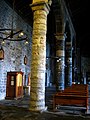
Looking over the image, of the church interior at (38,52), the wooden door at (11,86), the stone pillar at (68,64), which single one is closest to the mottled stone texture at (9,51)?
the church interior at (38,52)

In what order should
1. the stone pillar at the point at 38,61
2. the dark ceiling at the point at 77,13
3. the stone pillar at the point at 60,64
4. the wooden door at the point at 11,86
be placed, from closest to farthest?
the stone pillar at the point at 38,61, the wooden door at the point at 11,86, the stone pillar at the point at 60,64, the dark ceiling at the point at 77,13

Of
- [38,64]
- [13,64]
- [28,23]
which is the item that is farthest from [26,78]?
[38,64]

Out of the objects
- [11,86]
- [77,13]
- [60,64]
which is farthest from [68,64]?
[11,86]

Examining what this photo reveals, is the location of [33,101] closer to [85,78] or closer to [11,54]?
[11,54]

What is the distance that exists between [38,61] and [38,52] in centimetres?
32

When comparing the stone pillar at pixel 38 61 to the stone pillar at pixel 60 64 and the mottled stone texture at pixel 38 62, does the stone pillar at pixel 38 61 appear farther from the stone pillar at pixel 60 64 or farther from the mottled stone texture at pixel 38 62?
the stone pillar at pixel 60 64

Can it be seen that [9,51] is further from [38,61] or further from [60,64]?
[38,61]

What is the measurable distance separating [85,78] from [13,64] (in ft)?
57.2

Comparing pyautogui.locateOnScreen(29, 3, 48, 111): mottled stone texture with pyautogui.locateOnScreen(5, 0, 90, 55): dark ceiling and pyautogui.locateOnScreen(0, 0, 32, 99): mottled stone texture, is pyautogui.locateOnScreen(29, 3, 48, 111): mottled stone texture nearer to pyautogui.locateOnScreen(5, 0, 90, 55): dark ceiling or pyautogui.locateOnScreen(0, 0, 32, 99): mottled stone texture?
pyautogui.locateOnScreen(0, 0, 32, 99): mottled stone texture

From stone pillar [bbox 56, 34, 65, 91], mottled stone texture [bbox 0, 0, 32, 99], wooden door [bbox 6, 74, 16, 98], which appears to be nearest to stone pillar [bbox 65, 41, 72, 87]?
mottled stone texture [bbox 0, 0, 32, 99]

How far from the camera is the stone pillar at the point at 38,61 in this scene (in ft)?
22.2

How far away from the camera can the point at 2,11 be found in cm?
1088

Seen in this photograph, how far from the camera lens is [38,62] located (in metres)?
6.94

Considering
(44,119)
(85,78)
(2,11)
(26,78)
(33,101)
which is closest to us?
(44,119)
